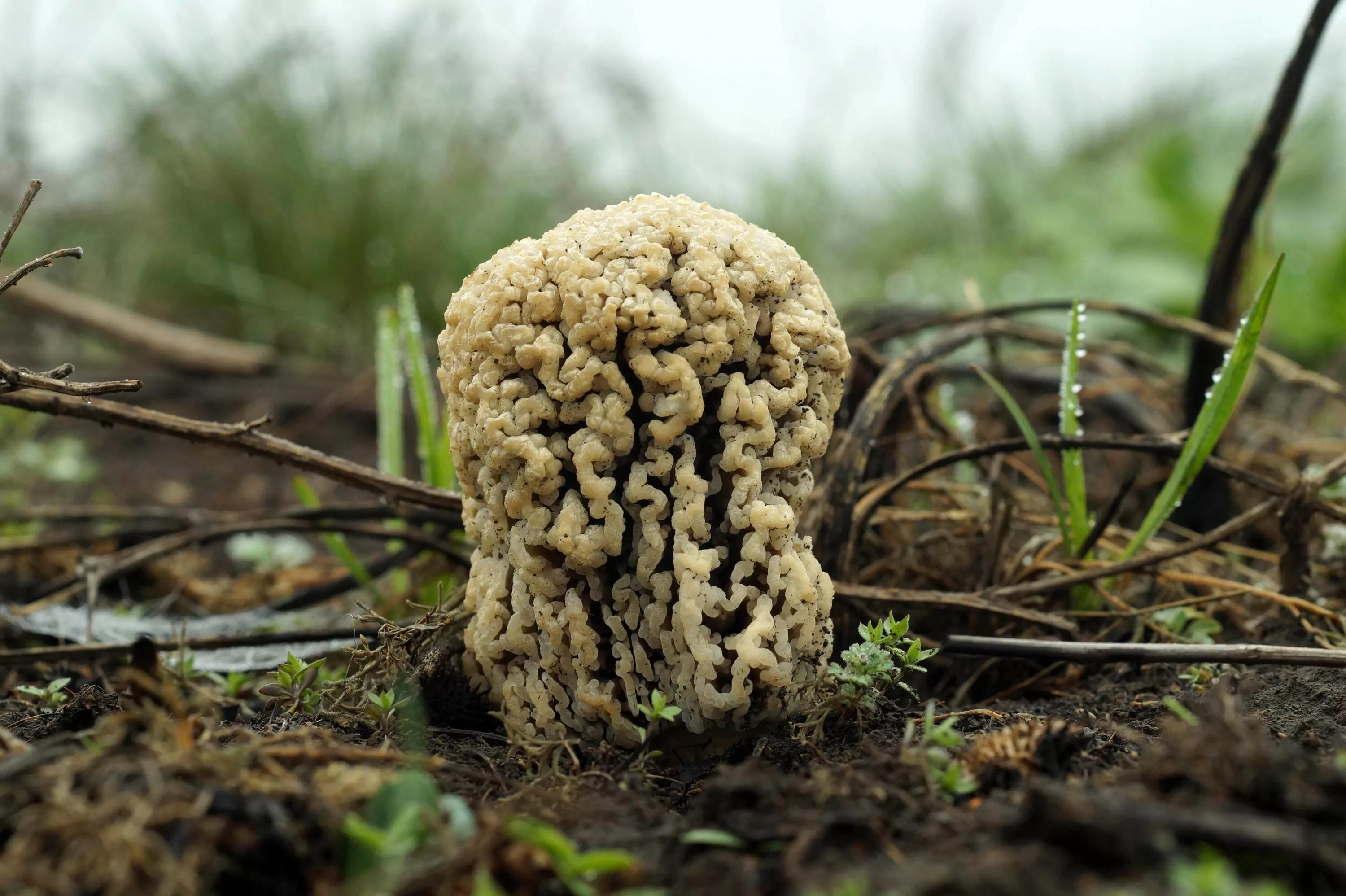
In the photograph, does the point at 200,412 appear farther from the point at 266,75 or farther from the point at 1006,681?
the point at 1006,681

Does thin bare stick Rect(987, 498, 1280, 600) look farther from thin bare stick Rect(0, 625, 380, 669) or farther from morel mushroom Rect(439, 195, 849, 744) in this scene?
thin bare stick Rect(0, 625, 380, 669)

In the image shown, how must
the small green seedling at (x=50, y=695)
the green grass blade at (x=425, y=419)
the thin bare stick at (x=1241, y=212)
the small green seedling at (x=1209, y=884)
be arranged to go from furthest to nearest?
1. the green grass blade at (x=425, y=419)
2. the thin bare stick at (x=1241, y=212)
3. the small green seedling at (x=50, y=695)
4. the small green seedling at (x=1209, y=884)

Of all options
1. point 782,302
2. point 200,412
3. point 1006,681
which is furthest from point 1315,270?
point 200,412

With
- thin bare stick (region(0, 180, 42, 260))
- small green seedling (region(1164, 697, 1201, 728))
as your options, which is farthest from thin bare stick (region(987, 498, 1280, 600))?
thin bare stick (region(0, 180, 42, 260))

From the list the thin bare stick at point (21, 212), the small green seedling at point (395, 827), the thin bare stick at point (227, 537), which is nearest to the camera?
the small green seedling at point (395, 827)

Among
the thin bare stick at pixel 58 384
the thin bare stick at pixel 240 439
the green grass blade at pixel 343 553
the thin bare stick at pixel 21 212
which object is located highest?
the thin bare stick at pixel 21 212

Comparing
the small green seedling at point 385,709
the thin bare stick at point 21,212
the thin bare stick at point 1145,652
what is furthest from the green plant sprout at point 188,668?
the thin bare stick at point 1145,652

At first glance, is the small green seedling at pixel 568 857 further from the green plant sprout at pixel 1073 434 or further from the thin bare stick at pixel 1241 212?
the thin bare stick at pixel 1241 212
